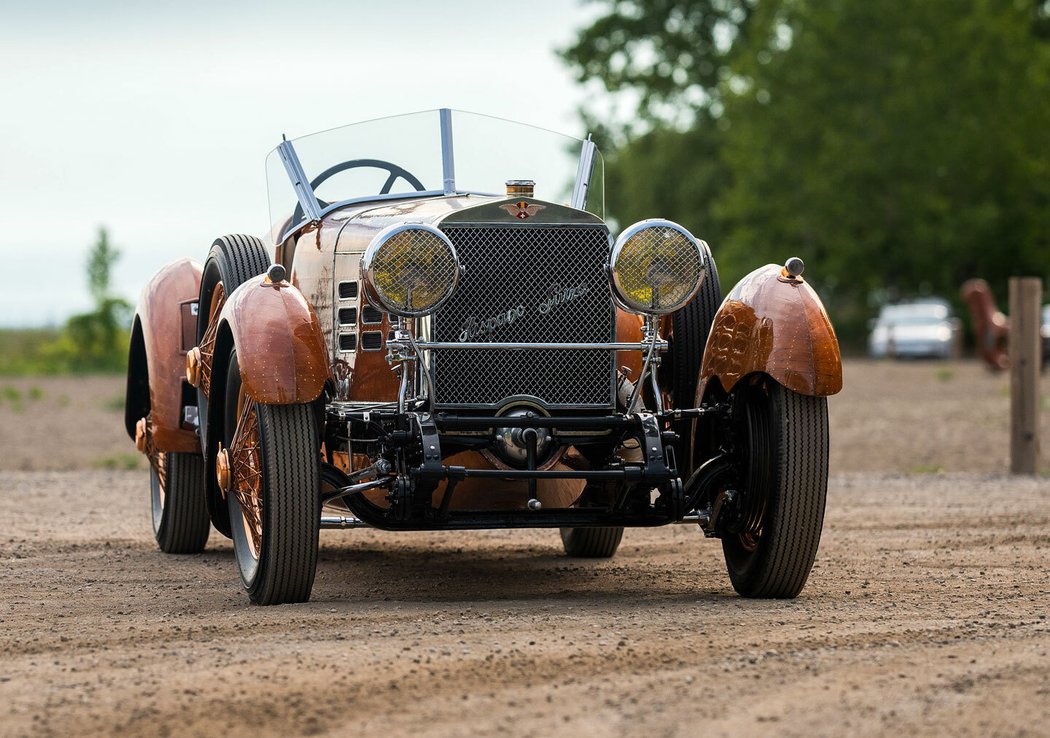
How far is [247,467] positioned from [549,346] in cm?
132

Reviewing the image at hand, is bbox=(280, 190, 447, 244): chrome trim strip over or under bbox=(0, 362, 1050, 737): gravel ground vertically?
over

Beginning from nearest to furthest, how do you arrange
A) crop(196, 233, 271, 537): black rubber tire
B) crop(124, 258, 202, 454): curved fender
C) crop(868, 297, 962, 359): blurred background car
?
crop(196, 233, 271, 537): black rubber tire
crop(124, 258, 202, 454): curved fender
crop(868, 297, 962, 359): blurred background car

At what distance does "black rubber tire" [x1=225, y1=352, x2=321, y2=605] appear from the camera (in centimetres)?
602

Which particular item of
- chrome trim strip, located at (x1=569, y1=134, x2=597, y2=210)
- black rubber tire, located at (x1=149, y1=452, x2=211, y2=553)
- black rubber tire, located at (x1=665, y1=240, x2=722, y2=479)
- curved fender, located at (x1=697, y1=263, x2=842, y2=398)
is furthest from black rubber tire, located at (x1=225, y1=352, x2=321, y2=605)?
black rubber tire, located at (x1=149, y1=452, x2=211, y2=553)

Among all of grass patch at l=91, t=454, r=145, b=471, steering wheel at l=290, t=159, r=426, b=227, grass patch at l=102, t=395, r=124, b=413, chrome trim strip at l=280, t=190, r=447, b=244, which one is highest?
steering wheel at l=290, t=159, r=426, b=227

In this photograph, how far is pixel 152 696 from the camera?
458 centimetres

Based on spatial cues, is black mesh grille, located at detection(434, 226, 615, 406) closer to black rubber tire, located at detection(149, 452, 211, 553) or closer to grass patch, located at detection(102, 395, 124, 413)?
black rubber tire, located at detection(149, 452, 211, 553)

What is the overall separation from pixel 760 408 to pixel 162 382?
3.39 m

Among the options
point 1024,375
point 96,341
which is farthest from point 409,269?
point 96,341

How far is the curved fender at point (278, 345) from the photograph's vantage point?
6.05 meters

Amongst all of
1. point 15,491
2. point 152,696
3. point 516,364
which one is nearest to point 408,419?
point 516,364

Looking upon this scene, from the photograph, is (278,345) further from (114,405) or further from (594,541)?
(114,405)

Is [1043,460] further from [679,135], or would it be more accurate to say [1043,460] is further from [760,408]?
[679,135]

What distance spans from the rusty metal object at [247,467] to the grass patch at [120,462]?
27.0ft
